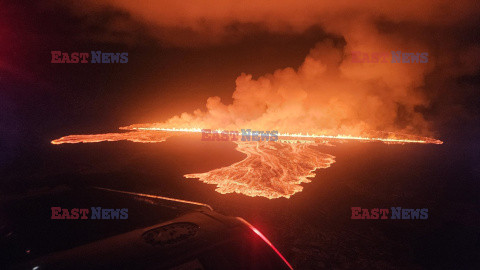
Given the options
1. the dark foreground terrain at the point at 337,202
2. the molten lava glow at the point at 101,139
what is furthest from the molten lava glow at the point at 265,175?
the molten lava glow at the point at 101,139

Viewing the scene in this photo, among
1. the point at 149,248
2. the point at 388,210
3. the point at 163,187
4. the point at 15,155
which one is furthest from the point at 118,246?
the point at 15,155

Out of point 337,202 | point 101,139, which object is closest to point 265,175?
point 337,202

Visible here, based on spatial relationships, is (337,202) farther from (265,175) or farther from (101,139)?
(101,139)

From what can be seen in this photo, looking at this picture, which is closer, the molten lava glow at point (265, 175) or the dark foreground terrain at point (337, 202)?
the dark foreground terrain at point (337, 202)

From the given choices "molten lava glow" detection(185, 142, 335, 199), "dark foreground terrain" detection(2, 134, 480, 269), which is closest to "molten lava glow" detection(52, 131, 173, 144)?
"dark foreground terrain" detection(2, 134, 480, 269)

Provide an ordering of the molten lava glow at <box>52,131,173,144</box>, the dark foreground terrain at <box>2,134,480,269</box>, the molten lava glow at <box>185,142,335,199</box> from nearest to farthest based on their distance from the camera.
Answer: the dark foreground terrain at <box>2,134,480,269</box> < the molten lava glow at <box>185,142,335,199</box> < the molten lava glow at <box>52,131,173,144</box>

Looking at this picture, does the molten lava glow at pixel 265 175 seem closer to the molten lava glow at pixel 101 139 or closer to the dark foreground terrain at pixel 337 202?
the dark foreground terrain at pixel 337 202

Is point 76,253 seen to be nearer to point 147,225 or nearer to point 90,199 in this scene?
point 147,225

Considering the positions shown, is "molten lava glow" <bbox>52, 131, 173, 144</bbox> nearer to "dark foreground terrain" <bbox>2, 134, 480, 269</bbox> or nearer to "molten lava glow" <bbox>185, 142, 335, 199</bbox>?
"dark foreground terrain" <bbox>2, 134, 480, 269</bbox>

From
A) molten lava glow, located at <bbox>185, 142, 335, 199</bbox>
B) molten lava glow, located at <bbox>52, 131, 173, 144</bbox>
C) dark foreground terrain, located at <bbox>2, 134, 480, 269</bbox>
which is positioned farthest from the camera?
molten lava glow, located at <bbox>52, 131, 173, 144</bbox>

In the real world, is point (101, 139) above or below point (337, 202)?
above

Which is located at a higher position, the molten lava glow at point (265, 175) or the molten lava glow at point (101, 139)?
the molten lava glow at point (101, 139)
